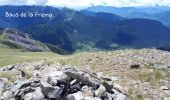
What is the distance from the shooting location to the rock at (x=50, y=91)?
104 ft

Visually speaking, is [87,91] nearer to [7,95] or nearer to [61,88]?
[61,88]

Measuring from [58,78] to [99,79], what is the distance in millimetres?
6488

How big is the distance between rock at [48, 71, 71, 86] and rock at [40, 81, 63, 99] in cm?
93

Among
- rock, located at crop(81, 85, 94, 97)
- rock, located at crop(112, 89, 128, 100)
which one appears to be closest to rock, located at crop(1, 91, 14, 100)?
rock, located at crop(81, 85, 94, 97)

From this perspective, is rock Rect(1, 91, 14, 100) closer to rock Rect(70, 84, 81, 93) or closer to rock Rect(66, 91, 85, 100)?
rock Rect(66, 91, 85, 100)

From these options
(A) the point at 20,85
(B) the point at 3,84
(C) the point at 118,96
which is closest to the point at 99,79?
(C) the point at 118,96

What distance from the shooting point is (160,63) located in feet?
170

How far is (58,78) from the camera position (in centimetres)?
3322

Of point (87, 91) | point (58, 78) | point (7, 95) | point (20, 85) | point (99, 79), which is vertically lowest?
point (7, 95)

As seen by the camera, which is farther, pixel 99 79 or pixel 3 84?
pixel 99 79

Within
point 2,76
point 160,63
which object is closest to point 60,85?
point 2,76

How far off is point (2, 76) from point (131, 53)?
2249 centimetres

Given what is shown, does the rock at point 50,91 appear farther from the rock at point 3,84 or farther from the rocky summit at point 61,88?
the rock at point 3,84

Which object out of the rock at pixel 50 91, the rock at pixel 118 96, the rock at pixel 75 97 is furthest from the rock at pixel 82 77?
the rock at pixel 50 91
